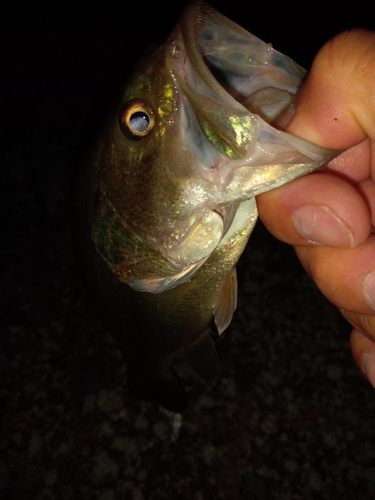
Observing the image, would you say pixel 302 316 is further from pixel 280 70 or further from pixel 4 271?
pixel 4 271

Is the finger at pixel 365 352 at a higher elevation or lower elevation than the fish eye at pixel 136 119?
lower

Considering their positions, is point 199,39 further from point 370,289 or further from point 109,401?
point 109,401

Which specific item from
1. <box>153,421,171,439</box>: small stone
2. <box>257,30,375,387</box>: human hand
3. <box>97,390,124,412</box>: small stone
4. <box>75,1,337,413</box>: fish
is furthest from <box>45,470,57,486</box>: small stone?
<box>257,30,375,387</box>: human hand

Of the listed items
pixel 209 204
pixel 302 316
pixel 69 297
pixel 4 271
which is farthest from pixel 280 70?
pixel 4 271

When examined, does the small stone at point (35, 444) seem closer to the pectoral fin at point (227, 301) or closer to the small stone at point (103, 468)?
the small stone at point (103, 468)

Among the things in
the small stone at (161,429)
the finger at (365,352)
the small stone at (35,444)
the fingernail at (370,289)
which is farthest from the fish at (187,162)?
the small stone at (35,444)

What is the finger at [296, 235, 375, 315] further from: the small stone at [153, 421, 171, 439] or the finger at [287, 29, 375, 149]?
the small stone at [153, 421, 171, 439]

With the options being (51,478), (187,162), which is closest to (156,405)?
(51,478)
